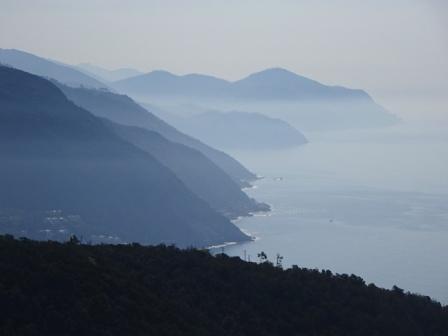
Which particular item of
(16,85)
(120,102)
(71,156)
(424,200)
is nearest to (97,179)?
(71,156)

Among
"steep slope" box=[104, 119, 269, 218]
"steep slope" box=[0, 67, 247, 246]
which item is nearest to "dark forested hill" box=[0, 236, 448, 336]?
"steep slope" box=[0, 67, 247, 246]

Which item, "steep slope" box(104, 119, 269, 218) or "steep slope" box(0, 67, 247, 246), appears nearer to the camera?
"steep slope" box(0, 67, 247, 246)

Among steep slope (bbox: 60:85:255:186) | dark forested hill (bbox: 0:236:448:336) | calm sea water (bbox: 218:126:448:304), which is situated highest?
steep slope (bbox: 60:85:255:186)

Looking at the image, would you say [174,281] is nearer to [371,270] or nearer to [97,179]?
[371,270]

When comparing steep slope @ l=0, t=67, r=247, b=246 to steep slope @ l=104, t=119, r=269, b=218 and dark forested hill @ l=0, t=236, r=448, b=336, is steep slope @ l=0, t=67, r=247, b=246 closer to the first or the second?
steep slope @ l=104, t=119, r=269, b=218

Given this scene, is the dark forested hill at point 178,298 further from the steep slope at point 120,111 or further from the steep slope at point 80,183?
the steep slope at point 120,111

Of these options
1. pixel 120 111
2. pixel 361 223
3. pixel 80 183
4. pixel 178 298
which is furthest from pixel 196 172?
pixel 178 298

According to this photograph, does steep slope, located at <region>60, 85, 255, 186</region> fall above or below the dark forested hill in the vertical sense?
above
